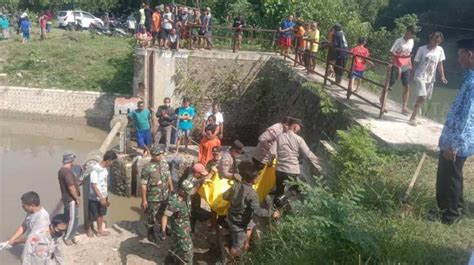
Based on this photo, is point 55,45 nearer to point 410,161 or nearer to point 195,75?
point 195,75

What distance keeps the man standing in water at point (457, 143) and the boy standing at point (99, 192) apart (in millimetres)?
4651

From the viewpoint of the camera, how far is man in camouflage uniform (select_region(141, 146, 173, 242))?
6965 mm

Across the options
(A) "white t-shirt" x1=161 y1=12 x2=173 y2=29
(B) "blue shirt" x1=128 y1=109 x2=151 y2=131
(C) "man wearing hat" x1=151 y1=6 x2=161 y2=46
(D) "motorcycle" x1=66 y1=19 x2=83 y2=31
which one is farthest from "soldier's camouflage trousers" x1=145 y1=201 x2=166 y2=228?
(D) "motorcycle" x1=66 y1=19 x2=83 y2=31

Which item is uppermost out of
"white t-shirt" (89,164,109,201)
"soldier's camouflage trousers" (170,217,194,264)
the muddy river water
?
"white t-shirt" (89,164,109,201)

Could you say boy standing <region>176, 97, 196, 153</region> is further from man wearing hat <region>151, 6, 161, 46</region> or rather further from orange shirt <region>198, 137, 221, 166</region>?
man wearing hat <region>151, 6, 161, 46</region>

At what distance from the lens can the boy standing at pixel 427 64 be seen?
8.23 meters

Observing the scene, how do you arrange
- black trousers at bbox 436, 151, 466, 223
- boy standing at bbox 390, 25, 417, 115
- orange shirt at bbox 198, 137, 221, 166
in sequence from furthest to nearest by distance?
orange shirt at bbox 198, 137, 221, 166
boy standing at bbox 390, 25, 417, 115
black trousers at bbox 436, 151, 466, 223

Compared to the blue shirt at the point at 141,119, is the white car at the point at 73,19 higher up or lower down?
higher up

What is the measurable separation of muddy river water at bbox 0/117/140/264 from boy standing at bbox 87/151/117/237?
1.20 meters

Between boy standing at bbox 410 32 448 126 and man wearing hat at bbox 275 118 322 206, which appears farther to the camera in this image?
boy standing at bbox 410 32 448 126

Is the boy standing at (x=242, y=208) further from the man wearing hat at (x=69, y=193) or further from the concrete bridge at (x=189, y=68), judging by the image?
the concrete bridge at (x=189, y=68)

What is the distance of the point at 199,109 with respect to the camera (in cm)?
1548

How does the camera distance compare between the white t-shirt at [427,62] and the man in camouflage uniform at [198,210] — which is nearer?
the man in camouflage uniform at [198,210]

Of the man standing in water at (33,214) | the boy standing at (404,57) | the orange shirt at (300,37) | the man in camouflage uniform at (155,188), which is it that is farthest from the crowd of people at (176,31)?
the man standing in water at (33,214)
